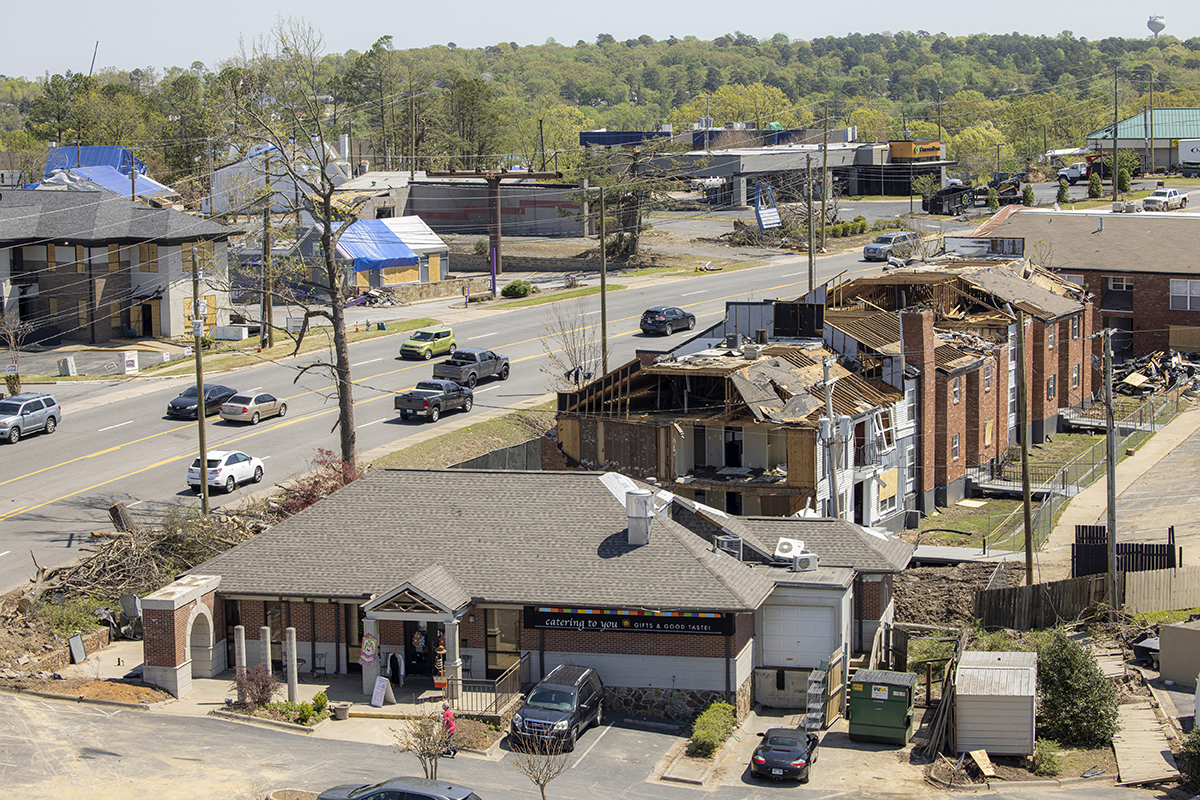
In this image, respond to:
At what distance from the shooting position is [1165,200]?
104 metres

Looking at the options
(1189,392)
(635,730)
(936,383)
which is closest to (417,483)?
(635,730)

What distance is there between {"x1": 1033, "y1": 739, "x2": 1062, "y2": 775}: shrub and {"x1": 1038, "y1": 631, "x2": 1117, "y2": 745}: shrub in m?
0.62

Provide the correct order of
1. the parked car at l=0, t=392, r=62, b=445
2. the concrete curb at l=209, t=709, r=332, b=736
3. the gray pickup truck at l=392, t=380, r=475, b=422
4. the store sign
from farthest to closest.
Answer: the gray pickup truck at l=392, t=380, r=475, b=422
the parked car at l=0, t=392, r=62, b=445
the store sign
the concrete curb at l=209, t=709, r=332, b=736

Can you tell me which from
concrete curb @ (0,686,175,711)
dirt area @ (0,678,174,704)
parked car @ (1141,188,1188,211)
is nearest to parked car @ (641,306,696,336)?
dirt area @ (0,678,174,704)

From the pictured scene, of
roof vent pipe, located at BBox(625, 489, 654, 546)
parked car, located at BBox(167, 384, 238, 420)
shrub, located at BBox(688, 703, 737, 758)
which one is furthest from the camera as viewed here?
parked car, located at BBox(167, 384, 238, 420)

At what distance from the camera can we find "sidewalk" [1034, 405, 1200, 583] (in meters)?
45.8

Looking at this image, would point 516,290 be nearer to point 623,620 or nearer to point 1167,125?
point 623,620

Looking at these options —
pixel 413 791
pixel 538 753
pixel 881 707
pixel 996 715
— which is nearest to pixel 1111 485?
pixel 996 715

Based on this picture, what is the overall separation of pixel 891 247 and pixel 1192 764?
69.4m

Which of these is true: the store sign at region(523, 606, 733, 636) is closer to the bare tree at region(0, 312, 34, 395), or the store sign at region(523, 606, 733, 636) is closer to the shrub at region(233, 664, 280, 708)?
the shrub at region(233, 664, 280, 708)

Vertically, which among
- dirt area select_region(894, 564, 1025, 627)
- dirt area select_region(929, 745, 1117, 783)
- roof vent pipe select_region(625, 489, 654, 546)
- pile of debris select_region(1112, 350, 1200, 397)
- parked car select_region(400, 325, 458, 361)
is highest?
parked car select_region(400, 325, 458, 361)

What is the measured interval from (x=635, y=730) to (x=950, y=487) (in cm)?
2987

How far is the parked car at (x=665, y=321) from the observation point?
73625mm

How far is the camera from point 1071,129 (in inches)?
7692
